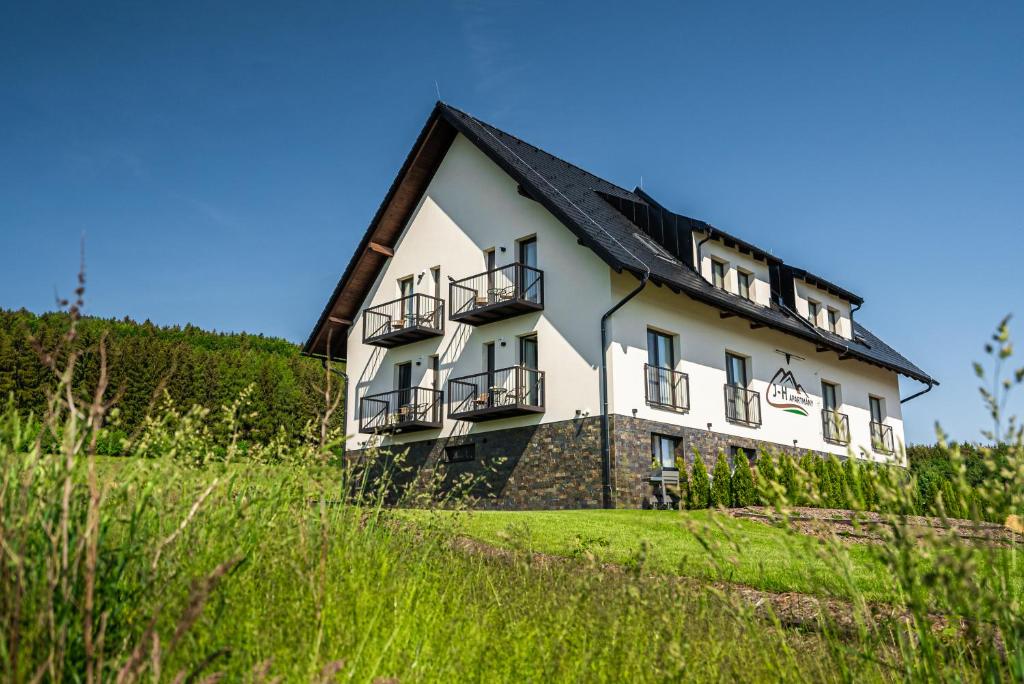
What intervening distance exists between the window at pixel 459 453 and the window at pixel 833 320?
37.8 ft

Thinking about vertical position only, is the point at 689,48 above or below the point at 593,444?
above

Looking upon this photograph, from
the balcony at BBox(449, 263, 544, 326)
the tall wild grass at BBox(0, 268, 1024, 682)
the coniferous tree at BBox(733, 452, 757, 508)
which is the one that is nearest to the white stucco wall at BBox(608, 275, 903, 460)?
the coniferous tree at BBox(733, 452, 757, 508)

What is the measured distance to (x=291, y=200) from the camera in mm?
10492

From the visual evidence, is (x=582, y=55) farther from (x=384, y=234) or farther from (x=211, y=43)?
(x=384, y=234)

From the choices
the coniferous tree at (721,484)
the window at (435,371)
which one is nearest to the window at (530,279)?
the window at (435,371)

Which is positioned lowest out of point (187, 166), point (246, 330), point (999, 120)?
point (999, 120)

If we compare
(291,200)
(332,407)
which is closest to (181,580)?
(332,407)

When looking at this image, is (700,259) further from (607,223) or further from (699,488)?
(699,488)

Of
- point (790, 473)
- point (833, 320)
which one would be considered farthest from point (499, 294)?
point (790, 473)

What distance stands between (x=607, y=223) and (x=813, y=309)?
7796 millimetres

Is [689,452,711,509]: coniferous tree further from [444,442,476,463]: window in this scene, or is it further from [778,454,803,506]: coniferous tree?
[778,454,803,506]: coniferous tree

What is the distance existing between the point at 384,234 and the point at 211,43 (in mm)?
9453

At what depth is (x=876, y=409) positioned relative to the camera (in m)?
25.4

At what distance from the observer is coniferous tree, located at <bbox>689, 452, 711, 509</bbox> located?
17.4 meters
